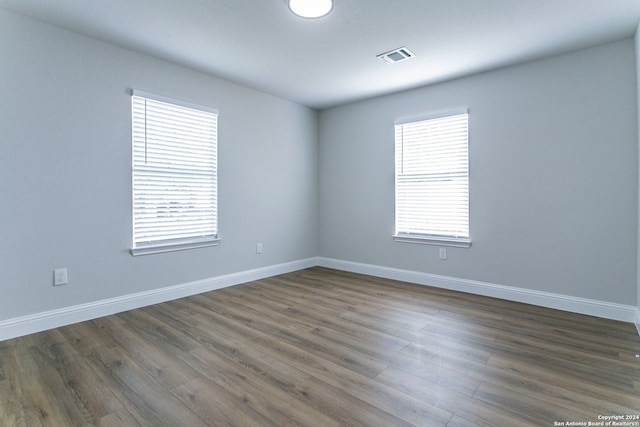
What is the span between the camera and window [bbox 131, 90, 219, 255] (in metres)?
3.17

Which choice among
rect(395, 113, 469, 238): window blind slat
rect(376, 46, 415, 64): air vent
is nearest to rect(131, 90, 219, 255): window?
rect(376, 46, 415, 64): air vent

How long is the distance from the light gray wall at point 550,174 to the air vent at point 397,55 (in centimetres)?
93

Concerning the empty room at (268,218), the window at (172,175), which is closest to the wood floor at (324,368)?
the empty room at (268,218)

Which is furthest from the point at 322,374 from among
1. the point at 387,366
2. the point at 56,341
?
the point at 56,341

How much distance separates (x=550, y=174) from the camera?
3178mm

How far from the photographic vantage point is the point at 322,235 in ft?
17.1

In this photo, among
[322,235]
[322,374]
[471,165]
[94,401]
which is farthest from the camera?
[322,235]

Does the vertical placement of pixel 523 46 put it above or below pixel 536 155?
above

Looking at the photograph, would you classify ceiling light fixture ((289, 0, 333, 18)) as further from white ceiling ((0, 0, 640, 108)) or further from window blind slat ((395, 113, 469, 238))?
window blind slat ((395, 113, 469, 238))

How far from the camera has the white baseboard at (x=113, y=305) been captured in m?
2.50

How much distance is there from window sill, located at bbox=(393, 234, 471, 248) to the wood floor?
0.80 m

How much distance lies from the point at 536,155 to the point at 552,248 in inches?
37.6

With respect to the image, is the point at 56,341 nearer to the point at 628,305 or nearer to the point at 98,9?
the point at 98,9

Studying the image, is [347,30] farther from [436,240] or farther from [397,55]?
[436,240]
